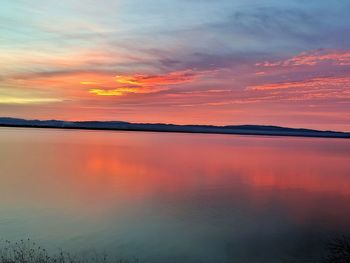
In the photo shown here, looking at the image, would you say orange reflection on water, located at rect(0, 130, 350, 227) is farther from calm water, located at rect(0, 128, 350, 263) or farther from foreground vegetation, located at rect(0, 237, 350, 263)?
foreground vegetation, located at rect(0, 237, 350, 263)

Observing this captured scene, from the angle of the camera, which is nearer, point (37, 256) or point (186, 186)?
point (37, 256)

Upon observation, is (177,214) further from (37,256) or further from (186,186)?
(186,186)

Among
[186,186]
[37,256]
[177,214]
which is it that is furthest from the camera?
[186,186]

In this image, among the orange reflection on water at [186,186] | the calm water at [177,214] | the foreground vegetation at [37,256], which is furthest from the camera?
the orange reflection on water at [186,186]

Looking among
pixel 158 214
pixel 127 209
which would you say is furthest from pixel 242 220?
pixel 127 209

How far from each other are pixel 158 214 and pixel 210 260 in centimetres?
713

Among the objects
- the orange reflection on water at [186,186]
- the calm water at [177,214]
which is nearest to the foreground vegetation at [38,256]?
the calm water at [177,214]

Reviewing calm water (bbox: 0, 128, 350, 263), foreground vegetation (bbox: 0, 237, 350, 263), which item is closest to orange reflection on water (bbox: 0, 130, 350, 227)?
calm water (bbox: 0, 128, 350, 263)

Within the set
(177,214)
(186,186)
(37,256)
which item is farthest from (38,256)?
(186,186)

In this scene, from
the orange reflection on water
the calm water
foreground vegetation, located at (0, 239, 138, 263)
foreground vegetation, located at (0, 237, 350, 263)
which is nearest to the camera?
foreground vegetation, located at (0, 237, 350, 263)

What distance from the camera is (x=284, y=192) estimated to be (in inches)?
1136

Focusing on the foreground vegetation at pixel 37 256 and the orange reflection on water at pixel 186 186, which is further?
the orange reflection on water at pixel 186 186

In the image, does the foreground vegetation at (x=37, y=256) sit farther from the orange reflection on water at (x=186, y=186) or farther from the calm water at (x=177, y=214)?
the orange reflection on water at (x=186, y=186)

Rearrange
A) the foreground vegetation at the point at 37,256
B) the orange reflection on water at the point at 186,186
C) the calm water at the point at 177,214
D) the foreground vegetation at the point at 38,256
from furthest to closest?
the orange reflection on water at the point at 186,186
the calm water at the point at 177,214
the foreground vegetation at the point at 37,256
the foreground vegetation at the point at 38,256
